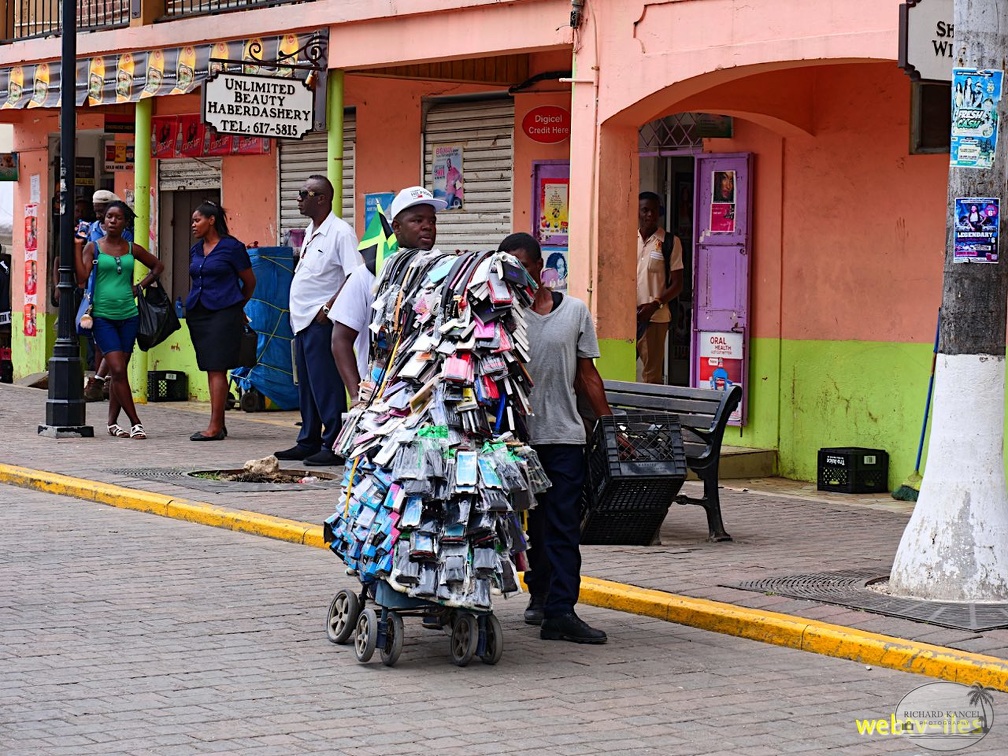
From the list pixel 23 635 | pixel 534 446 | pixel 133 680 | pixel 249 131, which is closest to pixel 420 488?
pixel 534 446

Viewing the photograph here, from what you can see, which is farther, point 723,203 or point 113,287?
point 113,287

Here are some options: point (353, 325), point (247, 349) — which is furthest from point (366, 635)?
point (247, 349)

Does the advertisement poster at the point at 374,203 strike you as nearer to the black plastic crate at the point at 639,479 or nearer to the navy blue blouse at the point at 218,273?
the navy blue blouse at the point at 218,273

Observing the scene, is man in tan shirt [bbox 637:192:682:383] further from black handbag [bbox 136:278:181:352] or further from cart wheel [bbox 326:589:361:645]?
cart wheel [bbox 326:589:361:645]

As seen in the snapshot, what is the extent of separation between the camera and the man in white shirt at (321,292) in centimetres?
1248

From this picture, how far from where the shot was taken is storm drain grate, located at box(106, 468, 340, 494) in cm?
1150

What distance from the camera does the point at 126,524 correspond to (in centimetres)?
1052

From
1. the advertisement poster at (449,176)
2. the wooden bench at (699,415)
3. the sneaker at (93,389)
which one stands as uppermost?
the advertisement poster at (449,176)

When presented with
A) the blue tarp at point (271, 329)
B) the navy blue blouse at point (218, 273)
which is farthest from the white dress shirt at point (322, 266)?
the blue tarp at point (271, 329)

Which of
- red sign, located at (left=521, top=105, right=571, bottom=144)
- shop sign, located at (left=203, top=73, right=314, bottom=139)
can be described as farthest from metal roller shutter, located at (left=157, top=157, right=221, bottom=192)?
red sign, located at (left=521, top=105, right=571, bottom=144)

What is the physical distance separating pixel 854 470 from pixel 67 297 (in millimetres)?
6890

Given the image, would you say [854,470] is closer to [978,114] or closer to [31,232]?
[978,114]

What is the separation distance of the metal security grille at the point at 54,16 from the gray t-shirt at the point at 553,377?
11.3m

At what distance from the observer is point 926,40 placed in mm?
8930
